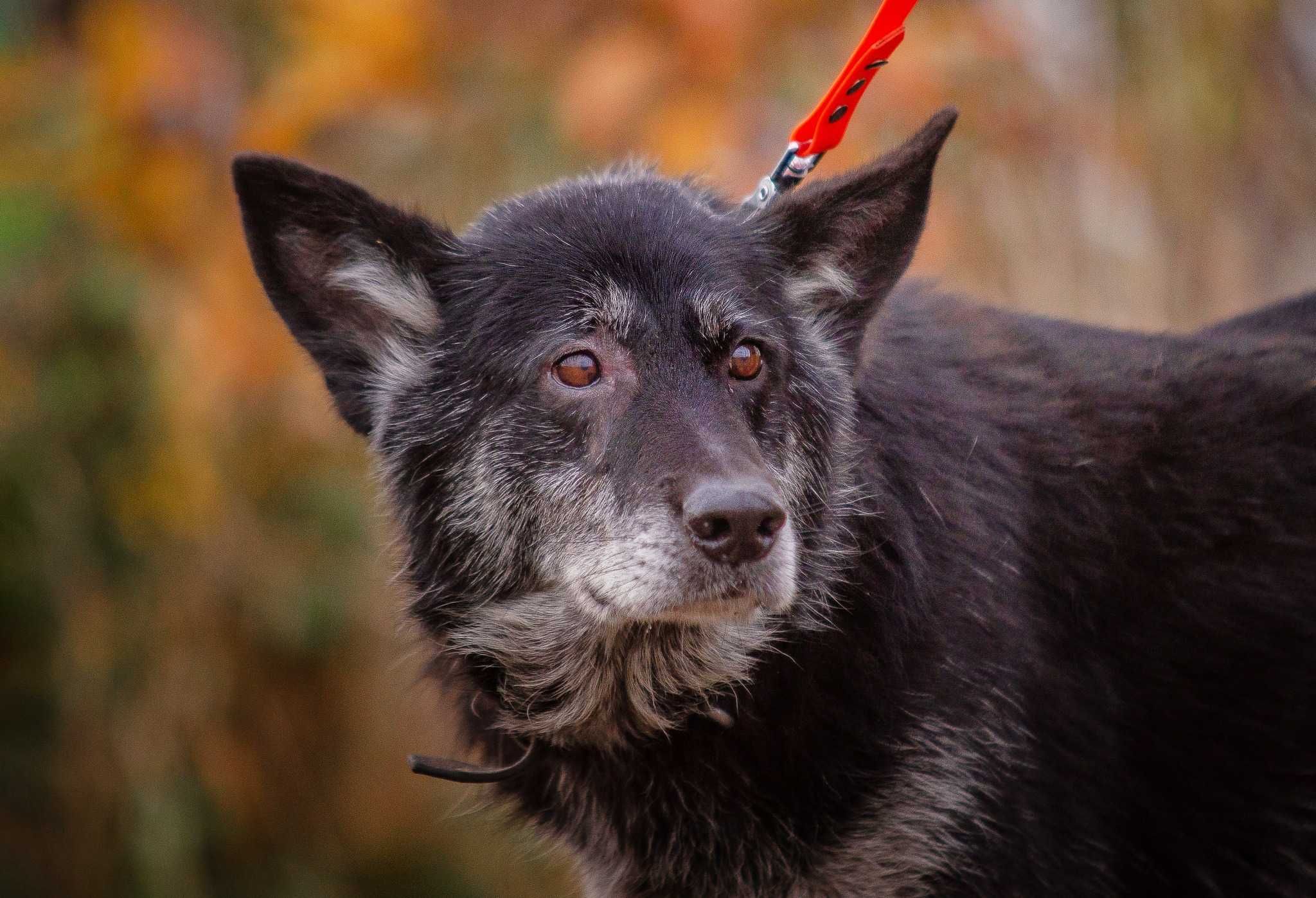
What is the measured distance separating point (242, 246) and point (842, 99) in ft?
16.4

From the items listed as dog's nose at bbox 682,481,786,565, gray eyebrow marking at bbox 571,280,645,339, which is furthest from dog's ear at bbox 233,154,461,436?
dog's nose at bbox 682,481,786,565

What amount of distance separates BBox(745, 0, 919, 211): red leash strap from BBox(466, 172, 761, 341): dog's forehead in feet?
0.71

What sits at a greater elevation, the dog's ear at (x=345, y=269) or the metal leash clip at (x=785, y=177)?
the metal leash clip at (x=785, y=177)

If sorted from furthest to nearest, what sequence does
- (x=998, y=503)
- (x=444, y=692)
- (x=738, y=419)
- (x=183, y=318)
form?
(x=183, y=318)
(x=444, y=692)
(x=998, y=503)
(x=738, y=419)

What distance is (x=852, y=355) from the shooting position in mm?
3449

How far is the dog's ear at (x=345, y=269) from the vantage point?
3.32 meters

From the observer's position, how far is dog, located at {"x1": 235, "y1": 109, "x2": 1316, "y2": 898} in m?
3.21

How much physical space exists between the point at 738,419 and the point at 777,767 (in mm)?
820

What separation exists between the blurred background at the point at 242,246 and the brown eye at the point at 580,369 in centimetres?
415

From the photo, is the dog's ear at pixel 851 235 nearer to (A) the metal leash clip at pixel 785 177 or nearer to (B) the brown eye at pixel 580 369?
(A) the metal leash clip at pixel 785 177

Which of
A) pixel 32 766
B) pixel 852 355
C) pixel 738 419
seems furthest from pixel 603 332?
pixel 32 766

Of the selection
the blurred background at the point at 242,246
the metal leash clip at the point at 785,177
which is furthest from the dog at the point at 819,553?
the blurred background at the point at 242,246

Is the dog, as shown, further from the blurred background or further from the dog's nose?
the blurred background

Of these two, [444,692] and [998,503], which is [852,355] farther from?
[444,692]
